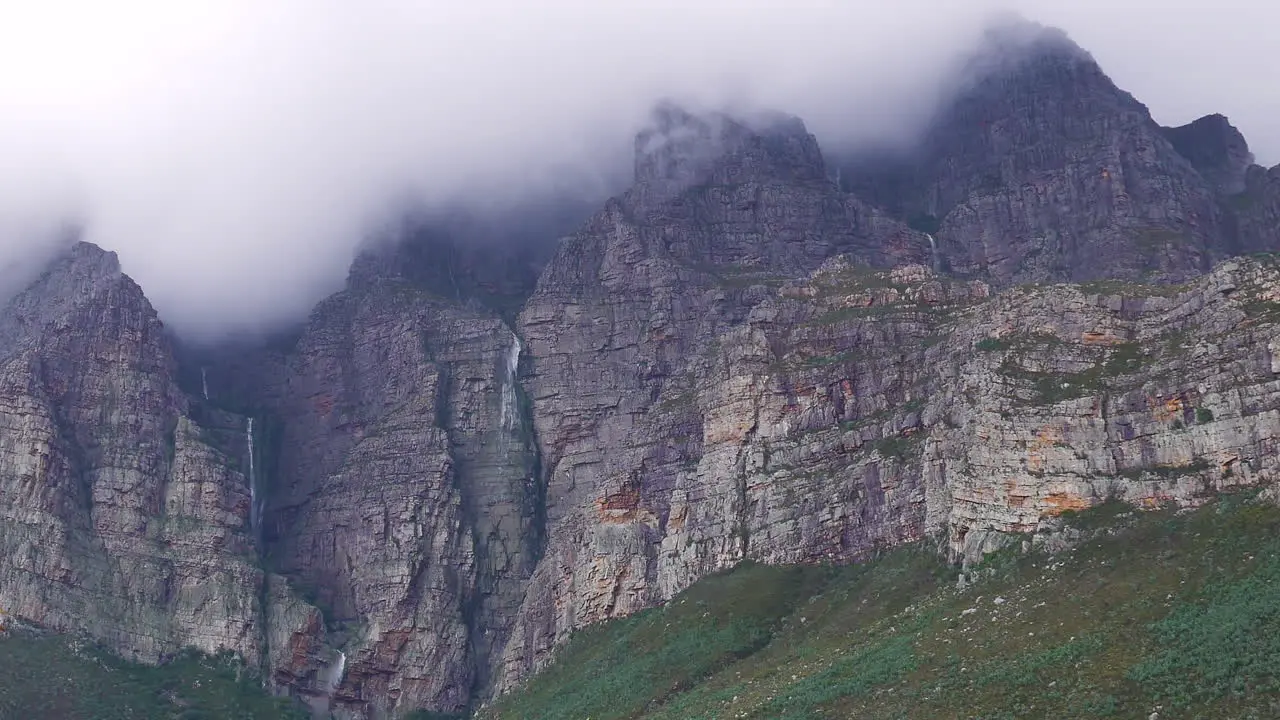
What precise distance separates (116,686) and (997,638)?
119m

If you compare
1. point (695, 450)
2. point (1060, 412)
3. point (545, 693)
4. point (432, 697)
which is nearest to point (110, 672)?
point (432, 697)

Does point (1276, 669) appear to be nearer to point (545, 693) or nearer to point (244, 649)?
point (545, 693)

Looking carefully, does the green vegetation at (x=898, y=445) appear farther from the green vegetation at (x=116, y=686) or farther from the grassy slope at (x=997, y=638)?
the green vegetation at (x=116, y=686)

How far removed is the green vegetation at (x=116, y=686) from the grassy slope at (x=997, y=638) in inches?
2034

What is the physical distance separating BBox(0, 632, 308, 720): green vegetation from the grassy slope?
51656 mm

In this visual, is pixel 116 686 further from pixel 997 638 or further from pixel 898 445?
pixel 997 638

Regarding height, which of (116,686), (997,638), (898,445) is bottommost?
(116,686)

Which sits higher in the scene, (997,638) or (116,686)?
(997,638)

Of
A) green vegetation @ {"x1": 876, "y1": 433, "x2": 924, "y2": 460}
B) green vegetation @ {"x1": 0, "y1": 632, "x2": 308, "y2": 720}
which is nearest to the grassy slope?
green vegetation @ {"x1": 876, "y1": 433, "x2": 924, "y2": 460}

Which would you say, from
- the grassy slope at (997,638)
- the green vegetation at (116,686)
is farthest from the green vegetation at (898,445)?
the green vegetation at (116,686)

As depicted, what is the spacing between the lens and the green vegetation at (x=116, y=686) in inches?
6772

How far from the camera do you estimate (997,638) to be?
350 feet

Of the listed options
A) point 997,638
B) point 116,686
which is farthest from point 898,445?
point 116,686

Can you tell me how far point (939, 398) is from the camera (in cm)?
15088
